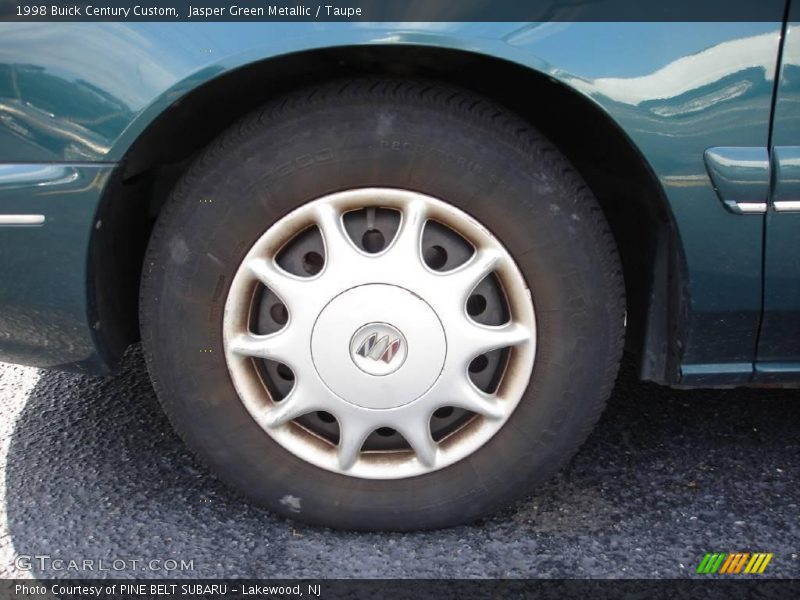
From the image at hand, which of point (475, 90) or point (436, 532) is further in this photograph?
point (436, 532)

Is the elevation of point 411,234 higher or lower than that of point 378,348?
higher

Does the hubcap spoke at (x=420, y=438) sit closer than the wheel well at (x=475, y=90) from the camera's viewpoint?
No

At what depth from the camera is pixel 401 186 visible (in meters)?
1.79

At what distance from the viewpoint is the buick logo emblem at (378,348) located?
5.95 ft

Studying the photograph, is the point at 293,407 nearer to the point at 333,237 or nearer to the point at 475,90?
the point at 333,237

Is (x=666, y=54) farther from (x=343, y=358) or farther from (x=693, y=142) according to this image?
(x=343, y=358)

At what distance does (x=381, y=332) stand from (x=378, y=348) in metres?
0.03

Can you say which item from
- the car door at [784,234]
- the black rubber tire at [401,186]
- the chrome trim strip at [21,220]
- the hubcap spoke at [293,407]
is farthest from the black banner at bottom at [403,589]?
the chrome trim strip at [21,220]

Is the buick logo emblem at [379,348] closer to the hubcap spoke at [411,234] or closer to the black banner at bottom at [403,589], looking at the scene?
the hubcap spoke at [411,234]

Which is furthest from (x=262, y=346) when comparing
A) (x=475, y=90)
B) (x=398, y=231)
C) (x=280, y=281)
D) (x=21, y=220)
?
(x=475, y=90)

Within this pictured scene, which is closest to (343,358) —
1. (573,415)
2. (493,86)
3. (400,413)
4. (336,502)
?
(400,413)

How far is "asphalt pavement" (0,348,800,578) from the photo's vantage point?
1889 millimetres

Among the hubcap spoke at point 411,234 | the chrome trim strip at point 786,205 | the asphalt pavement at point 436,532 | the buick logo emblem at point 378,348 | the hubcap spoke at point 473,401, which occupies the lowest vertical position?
the asphalt pavement at point 436,532

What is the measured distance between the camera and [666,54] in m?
1.67
